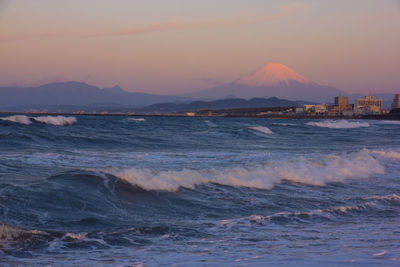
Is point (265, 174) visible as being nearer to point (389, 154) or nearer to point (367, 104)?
point (389, 154)

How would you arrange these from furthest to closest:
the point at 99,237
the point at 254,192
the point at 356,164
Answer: the point at 356,164 → the point at 254,192 → the point at 99,237

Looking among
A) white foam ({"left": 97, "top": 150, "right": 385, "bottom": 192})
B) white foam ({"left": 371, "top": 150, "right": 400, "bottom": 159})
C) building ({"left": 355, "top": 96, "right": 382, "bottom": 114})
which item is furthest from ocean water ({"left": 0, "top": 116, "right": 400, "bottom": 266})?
building ({"left": 355, "top": 96, "right": 382, "bottom": 114})

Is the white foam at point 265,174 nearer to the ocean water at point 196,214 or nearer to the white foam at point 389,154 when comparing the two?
the ocean water at point 196,214

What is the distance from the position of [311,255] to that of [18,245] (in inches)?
137

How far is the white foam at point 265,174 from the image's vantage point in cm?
1069

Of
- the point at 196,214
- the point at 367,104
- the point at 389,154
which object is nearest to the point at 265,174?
the point at 196,214

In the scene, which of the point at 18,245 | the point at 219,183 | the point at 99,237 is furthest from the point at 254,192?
the point at 18,245

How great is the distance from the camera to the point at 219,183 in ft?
37.0

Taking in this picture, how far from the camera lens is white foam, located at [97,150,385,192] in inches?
421

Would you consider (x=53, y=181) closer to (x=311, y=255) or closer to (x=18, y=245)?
(x=18, y=245)

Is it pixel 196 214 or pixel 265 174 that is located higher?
pixel 265 174

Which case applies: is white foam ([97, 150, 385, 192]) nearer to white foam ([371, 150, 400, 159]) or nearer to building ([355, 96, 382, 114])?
white foam ([371, 150, 400, 159])

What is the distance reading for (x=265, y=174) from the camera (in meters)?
12.5

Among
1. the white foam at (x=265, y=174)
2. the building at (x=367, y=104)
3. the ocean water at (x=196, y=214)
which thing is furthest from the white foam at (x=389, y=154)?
the building at (x=367, y=104)
